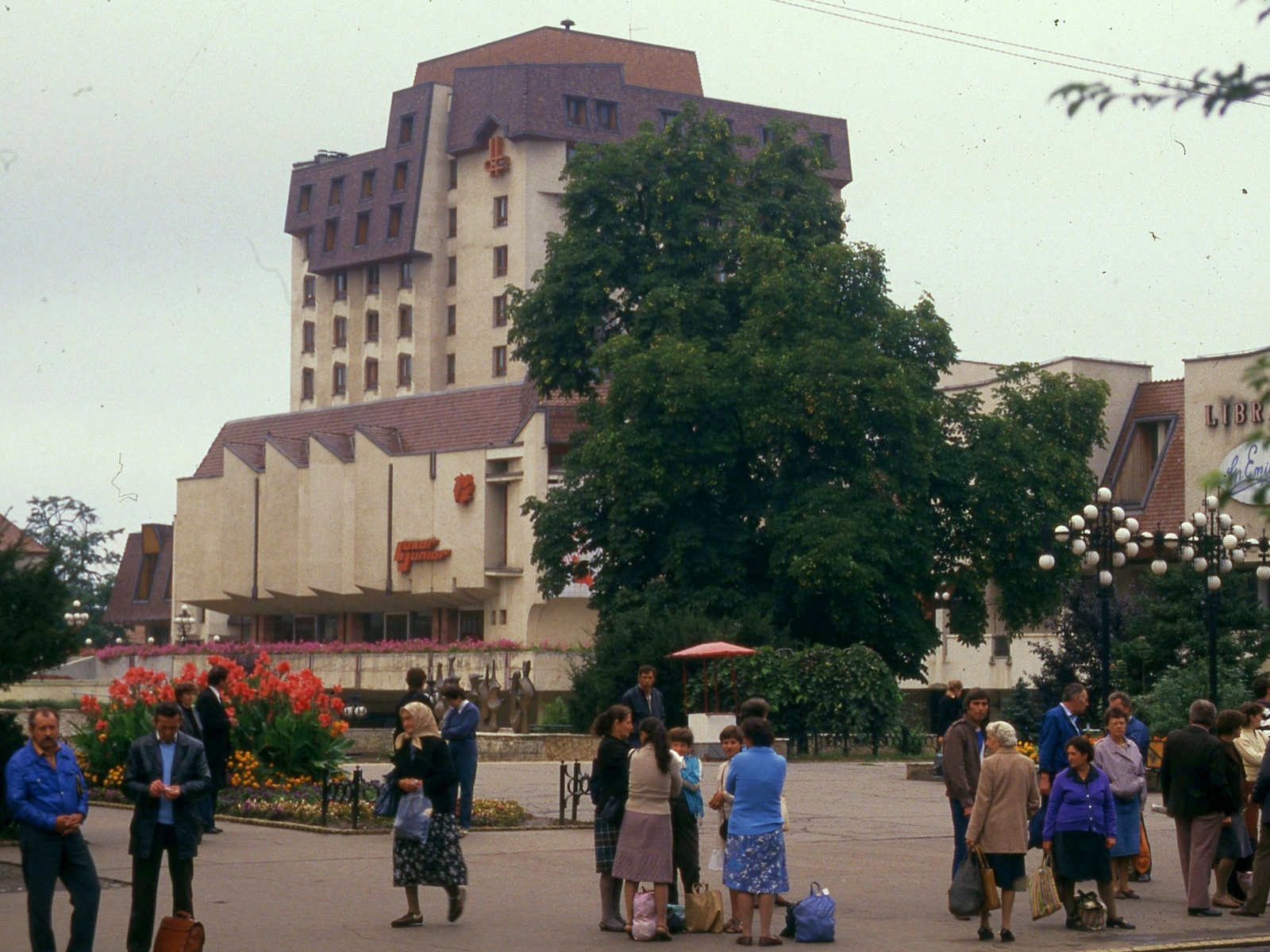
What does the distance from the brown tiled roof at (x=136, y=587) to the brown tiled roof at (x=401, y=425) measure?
58.3ft

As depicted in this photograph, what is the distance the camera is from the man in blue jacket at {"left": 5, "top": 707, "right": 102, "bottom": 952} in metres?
11.5

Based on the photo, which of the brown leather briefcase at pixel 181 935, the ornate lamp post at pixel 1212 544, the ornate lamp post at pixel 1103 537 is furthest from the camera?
the ornate lamp post at pixel 1212 544

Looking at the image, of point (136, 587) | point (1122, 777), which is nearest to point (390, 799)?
point (1122, 777)

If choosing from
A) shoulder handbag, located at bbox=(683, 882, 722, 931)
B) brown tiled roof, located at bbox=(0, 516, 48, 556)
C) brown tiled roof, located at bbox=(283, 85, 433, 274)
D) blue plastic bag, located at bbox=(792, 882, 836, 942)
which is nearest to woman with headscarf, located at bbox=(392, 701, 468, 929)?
shoulder handbag, located at bbox=(683, 882, 722, 931)

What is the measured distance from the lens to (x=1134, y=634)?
4312cm

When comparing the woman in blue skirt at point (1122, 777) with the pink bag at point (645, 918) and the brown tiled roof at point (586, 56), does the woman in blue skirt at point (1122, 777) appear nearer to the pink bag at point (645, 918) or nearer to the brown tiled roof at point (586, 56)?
the pink bag at point (645, 918)

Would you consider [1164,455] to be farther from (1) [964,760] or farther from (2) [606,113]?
(1) [964,760]

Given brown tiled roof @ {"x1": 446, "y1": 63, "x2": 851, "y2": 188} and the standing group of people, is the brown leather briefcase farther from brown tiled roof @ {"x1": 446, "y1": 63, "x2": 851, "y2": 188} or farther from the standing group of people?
brown tiled roof @ {"x1": 446, "y1": 63, "x2": 851, "y2": 188}

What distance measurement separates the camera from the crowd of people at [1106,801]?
45.6 feet

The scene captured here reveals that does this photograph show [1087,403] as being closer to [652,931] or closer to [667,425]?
[667,425]

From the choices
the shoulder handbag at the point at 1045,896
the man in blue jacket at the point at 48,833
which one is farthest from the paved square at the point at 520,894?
the man in blue jacket at the point at 48,833

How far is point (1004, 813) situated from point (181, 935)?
597 centimetres

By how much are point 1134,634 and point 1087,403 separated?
6890 mm

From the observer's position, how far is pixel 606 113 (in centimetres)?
9462
